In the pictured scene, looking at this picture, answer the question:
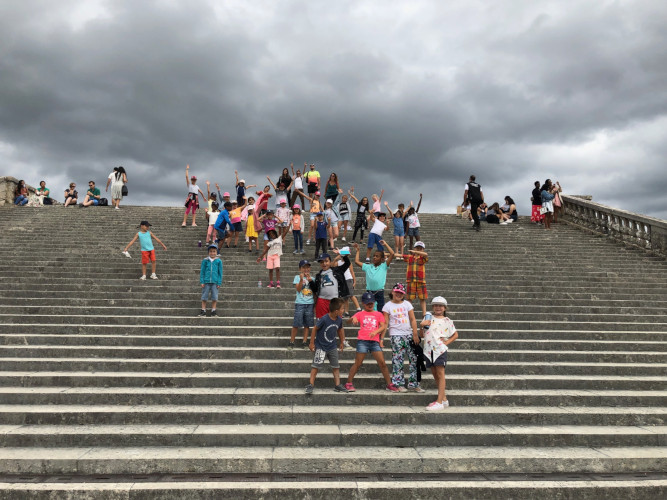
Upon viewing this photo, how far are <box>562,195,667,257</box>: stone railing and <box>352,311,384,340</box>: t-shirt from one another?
12.2 metres

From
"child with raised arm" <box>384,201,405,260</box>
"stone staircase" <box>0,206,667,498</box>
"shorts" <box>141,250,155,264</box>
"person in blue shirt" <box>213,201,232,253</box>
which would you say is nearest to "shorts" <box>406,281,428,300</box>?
"stone staircase" <box>0,206,667,498</box>

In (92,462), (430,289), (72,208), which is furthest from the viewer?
(72,208)

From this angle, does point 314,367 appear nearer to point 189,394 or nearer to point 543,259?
point 189,394

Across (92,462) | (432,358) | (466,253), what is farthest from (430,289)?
(92,462)

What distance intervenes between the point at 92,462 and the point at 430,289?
7.94 m

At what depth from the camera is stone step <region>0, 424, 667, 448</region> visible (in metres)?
5.43

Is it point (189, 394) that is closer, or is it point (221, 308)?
point (189, 394)

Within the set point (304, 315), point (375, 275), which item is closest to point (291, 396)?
point (304, 315)

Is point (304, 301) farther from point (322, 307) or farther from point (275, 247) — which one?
point (275, 247)

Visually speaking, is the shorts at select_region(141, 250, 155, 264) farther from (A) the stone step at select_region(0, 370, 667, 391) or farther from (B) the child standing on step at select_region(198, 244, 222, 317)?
(A) the stone step at select_region(0, 370, 667, 391)

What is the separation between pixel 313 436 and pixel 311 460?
451mm

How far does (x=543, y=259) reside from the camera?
44.5 feet

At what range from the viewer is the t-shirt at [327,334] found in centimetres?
648

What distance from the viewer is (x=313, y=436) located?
5523 millimetres
